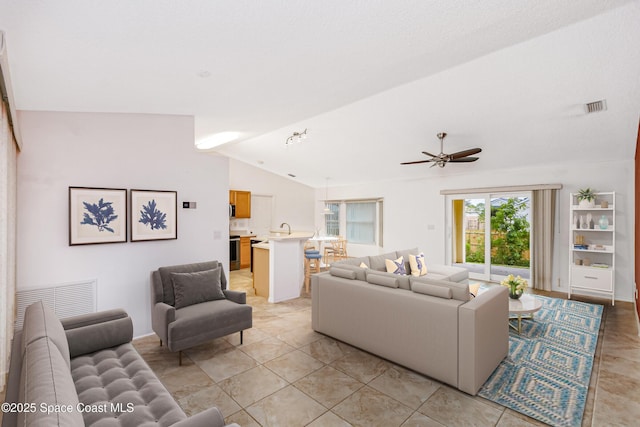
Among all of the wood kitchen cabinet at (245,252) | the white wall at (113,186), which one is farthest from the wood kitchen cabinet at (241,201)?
A: the white wall at (113,186)

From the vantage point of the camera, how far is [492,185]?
6.27m

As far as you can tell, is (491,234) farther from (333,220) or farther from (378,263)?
(333,220)

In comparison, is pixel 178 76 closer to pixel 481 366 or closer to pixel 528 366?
pixel 481 366

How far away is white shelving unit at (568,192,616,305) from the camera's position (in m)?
4.84

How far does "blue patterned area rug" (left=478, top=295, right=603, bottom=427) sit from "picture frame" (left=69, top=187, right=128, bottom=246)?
12.8 ft

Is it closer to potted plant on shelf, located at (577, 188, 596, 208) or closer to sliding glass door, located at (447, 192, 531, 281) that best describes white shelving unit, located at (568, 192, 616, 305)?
potted plant on shelf, located at (577, 188, 596, 208)

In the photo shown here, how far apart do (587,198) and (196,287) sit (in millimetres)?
6093

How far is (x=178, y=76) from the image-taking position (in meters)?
2.58

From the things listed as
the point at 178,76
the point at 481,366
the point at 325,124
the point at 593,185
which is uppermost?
the point at 325,124

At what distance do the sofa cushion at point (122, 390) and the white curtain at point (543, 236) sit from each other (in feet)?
20.7

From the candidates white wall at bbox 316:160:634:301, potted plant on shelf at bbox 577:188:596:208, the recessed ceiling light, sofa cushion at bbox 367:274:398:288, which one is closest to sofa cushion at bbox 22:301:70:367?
sofa cushion at bbox 367:274:398:288

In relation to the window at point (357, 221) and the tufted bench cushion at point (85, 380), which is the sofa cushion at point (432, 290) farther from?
the window at point (357, 221)

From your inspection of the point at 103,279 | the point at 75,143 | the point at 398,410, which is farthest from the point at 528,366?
the point at 75,143

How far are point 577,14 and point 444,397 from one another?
2.81 meters
